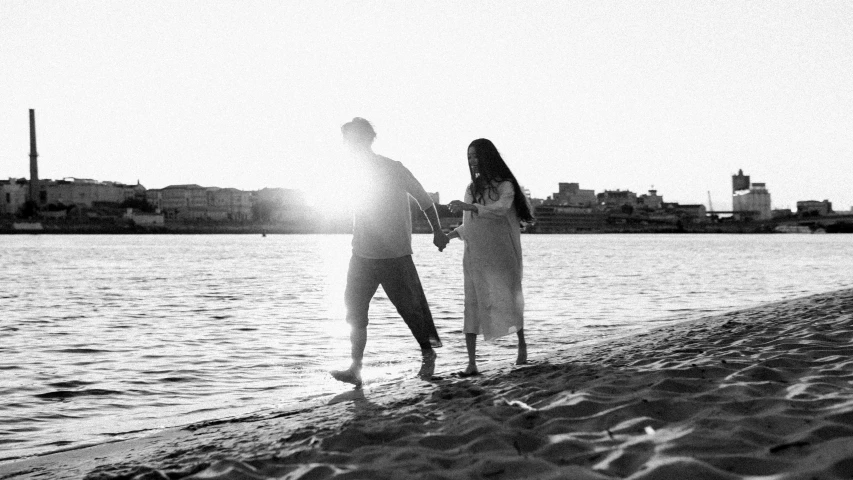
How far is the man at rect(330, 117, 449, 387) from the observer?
6652mm

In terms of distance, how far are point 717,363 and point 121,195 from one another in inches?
7599

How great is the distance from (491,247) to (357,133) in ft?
4.59

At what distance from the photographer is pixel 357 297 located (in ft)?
22.0

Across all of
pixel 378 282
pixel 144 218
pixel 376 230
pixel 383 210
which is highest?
pixel 144 218

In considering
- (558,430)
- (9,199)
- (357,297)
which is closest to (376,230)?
(357,297)

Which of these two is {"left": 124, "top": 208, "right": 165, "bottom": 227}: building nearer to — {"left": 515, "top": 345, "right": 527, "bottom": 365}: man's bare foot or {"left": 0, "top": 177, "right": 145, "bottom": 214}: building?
{"left": 0, "top": 177, "right": 145, "bottom": 214}: building

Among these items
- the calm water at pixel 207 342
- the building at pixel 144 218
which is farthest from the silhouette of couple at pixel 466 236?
the building at pixel 144 218

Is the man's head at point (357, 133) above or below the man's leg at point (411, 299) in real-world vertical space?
above

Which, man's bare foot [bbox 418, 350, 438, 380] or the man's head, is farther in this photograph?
man's bare foot [bbox 418, 350, 438, 380]

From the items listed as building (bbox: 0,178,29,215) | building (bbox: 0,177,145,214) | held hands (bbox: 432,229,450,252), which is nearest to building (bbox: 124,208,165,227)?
building (bbox: 0,177,145,214)

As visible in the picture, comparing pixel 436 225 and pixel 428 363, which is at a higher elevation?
pixel 436 225

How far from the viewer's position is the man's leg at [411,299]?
6723 millimetres

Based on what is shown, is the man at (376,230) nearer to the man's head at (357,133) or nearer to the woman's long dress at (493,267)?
the man's head at (357,133)

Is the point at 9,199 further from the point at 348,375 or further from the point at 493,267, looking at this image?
the point at 493,267
